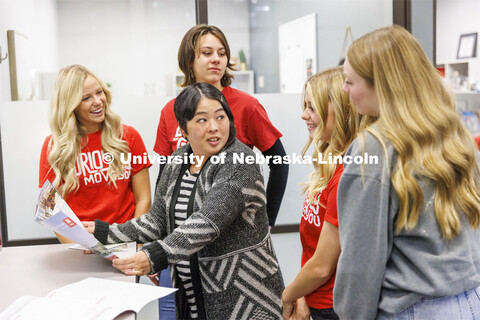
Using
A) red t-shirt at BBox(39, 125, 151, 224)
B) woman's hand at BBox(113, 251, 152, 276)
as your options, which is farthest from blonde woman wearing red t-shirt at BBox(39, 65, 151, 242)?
woman's hand at BBox(113, 251, 152, 276)

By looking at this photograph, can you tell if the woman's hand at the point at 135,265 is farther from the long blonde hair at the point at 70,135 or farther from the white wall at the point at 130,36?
the white wall at the point at 130,36

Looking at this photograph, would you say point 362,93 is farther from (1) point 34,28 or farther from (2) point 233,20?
(1) point 34,28

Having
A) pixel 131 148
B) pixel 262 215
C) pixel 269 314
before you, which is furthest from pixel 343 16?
pixel 269 314

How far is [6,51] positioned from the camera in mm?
2744

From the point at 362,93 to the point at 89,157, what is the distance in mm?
1353

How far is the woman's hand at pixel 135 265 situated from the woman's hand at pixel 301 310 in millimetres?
491

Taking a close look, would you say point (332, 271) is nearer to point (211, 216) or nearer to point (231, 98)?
point (211, 216)

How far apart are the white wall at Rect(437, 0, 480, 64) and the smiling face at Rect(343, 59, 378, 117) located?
16.8 ft

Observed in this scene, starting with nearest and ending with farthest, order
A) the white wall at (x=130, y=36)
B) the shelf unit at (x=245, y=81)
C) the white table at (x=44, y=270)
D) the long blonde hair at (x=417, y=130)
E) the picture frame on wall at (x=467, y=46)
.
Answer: the long blonde hair at (x=417, y=130), the white table at (x=44, y=270), the white wall at (x=130, y=36), the shelf unit at (x=245, y=81), the picture frame on wall at (x=467, y=46)

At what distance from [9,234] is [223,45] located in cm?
168

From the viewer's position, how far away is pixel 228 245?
151 centimetres

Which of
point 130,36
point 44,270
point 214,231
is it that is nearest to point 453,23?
point 130,36

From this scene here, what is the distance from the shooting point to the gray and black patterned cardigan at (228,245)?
142cm

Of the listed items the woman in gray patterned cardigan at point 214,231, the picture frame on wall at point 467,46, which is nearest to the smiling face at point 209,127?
the woman in gray patterned cardigan at point 214,231
